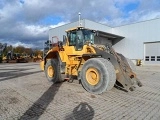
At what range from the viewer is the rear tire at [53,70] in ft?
31.7

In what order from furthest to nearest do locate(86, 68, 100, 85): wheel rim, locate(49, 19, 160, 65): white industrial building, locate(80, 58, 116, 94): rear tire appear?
locate(49, 19, 160, 65): white industrial building, locate(86, 68, 100, 85): wheel rim, locate(80, 58, 116, 94): rear tire

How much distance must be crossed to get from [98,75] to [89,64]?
A: 2.04 ft

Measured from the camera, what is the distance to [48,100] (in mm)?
6328

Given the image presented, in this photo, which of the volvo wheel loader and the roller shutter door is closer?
the volvo wheel loader

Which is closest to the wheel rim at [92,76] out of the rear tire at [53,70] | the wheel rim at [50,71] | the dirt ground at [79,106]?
the dirt ground at [79,106]

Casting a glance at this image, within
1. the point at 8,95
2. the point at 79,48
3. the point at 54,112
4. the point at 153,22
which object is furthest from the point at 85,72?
the point at 153,22

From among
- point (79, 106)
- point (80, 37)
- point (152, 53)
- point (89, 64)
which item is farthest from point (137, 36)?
point (79, 106)

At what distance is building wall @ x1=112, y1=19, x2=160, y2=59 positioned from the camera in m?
26.0

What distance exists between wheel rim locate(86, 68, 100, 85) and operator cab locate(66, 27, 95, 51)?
154cm

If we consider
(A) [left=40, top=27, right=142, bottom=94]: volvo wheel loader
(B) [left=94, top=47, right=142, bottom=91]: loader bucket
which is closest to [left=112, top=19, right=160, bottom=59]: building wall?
(A) [left=40, top=27, right=142, bottom=94]: volvo wheel loader

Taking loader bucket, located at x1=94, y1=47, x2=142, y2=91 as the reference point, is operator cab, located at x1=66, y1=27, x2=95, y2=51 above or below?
above

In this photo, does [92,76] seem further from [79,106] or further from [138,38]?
[138,38]

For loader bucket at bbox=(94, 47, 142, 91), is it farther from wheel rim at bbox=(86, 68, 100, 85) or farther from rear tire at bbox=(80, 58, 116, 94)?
wheel rim at bbox=(86, 68, 100, 85)

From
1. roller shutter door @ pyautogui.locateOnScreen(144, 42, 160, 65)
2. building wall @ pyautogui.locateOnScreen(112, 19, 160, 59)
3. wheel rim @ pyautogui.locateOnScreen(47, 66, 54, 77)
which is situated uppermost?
building wall @ pyautogui.locateOnScreen(112, 19, 160, 59)
